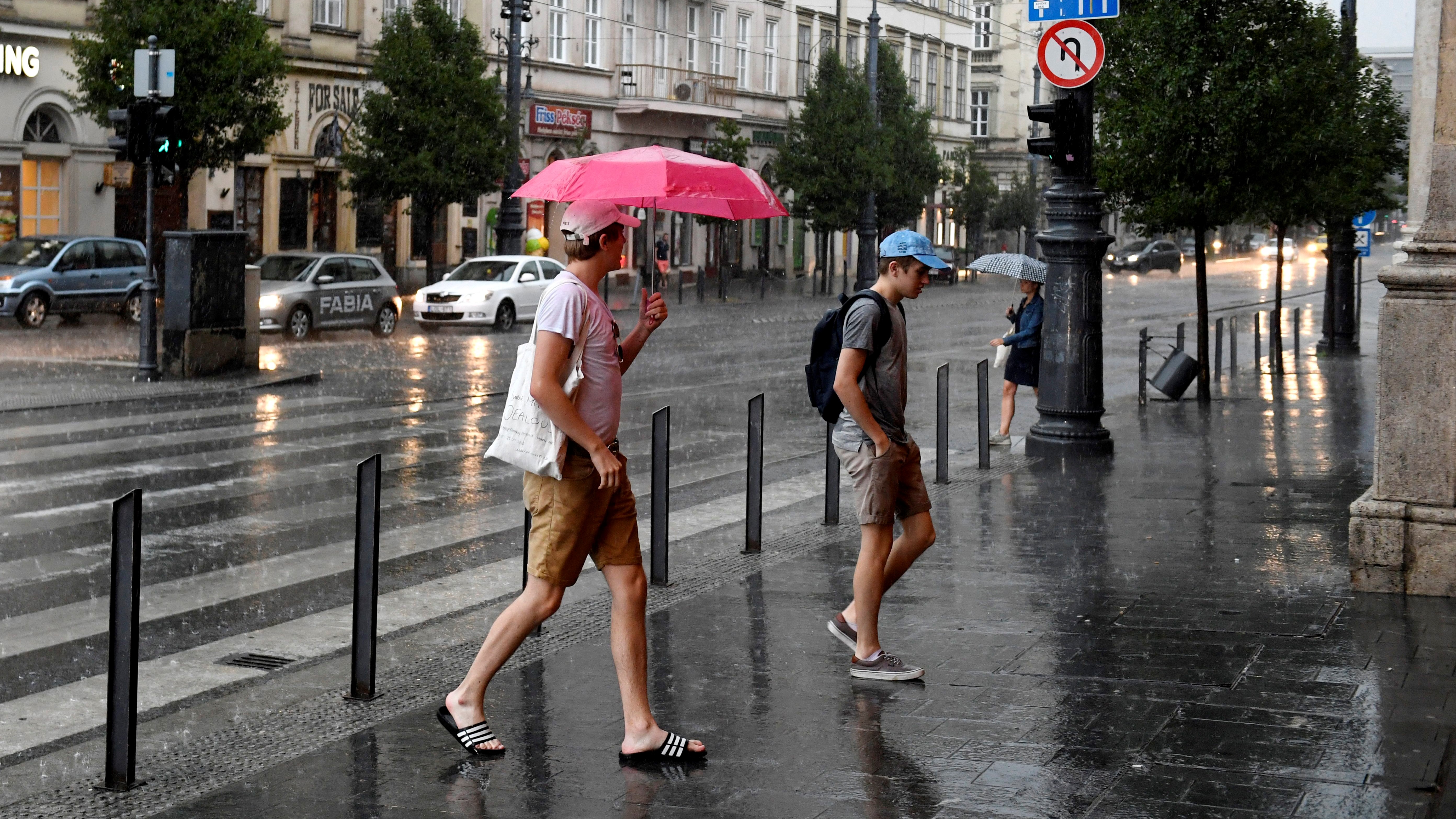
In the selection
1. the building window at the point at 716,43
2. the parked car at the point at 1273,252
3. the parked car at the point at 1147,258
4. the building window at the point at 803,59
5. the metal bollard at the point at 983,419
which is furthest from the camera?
the parked car at the point at 1273,252

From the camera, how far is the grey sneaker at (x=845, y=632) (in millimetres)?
7156

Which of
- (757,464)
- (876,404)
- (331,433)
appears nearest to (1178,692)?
(876,404)

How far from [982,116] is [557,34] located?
1688 inches

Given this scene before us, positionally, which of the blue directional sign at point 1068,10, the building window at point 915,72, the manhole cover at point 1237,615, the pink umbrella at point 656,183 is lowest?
the manhole cover at point 1237,615

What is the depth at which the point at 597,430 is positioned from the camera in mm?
5637

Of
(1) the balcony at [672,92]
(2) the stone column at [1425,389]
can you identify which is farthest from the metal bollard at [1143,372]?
(1) the balcony at [672,92]

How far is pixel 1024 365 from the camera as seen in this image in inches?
609

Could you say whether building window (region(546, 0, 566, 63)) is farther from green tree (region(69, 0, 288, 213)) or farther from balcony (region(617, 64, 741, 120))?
green tree (region(69, 0, 288, 213))

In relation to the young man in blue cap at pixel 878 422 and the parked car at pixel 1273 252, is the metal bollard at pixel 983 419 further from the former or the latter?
the parked car at pixel 1273 252

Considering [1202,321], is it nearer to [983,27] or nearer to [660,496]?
[660,496]

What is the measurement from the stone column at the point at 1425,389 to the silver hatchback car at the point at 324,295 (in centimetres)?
2087

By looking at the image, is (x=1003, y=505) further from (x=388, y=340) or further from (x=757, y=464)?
(x=388, y=340)

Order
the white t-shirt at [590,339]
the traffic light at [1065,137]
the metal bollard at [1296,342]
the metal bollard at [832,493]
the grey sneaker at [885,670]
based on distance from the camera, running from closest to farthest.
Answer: the white t-shirt at [590,339], the grey sneaker at [885,670], the metal bollard at [832,493], the traffic light at [1065,137], the metal bollard at [1296,342]

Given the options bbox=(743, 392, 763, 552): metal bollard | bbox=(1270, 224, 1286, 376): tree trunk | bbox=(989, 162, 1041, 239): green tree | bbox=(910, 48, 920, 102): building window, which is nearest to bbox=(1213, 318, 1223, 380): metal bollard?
bbox=(1270, 224, 1286, 376): tree trunk
